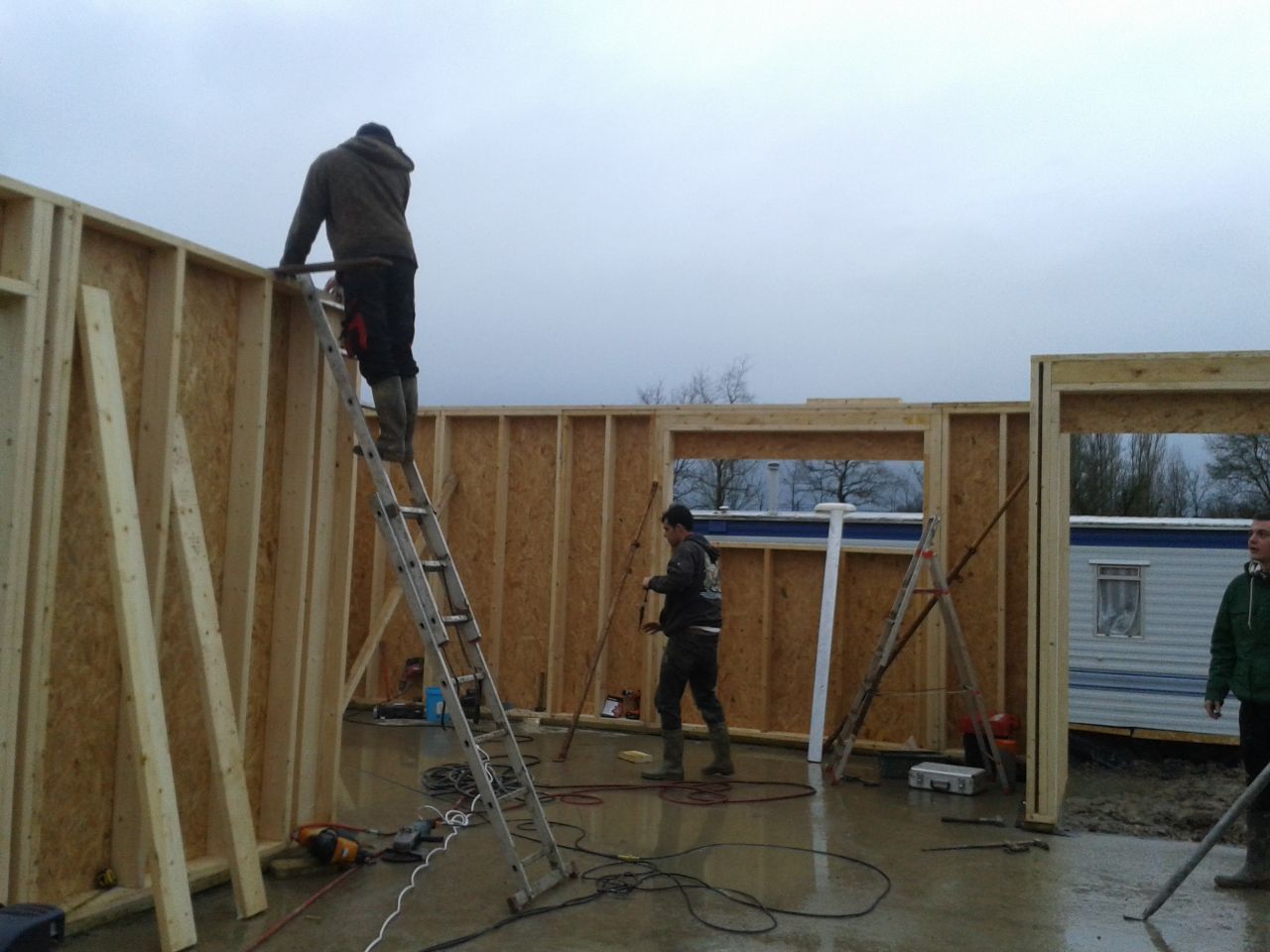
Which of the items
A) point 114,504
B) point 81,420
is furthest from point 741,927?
point 81,420

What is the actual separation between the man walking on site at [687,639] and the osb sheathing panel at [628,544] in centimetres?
188

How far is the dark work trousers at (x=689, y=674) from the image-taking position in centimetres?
735

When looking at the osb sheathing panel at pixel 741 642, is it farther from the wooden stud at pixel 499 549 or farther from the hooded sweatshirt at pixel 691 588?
the wooden stud at pixel 499 549

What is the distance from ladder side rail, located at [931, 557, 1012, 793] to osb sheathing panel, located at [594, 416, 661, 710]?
2716 mm

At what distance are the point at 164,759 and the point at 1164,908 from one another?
426 centimetres

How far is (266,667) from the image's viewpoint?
5105 mm

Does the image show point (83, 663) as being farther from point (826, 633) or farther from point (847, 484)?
point (847, 484)

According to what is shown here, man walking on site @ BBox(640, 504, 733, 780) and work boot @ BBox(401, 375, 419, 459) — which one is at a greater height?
work boot @ BBox(401, 375, 419, 459)

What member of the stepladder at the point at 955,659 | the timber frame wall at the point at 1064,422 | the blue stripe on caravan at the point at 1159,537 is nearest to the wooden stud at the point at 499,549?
the stepladder at the point at 955,659

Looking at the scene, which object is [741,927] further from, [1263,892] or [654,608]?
[654,608]

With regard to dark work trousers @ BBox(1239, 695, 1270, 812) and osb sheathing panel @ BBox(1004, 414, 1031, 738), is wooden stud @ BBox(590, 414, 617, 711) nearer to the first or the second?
osb sheathing panel @ BBox(1004, 414, 1031, 738)

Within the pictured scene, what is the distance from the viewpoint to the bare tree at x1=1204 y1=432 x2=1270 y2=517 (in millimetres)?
Result: 22609

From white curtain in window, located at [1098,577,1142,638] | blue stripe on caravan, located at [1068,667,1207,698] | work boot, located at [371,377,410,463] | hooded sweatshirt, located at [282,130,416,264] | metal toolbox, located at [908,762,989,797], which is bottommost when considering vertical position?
metal toolbox, located at [908,762,989,797]

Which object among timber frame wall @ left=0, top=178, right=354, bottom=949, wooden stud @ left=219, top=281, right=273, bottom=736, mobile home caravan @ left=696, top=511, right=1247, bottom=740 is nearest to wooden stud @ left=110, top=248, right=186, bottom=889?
timber frame wall @ left=0, top=178, right=354, bottom=949
